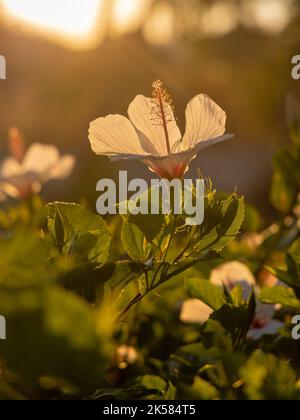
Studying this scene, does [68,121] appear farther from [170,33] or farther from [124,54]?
[170,33]

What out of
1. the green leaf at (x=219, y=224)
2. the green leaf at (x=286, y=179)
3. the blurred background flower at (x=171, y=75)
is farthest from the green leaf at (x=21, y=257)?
the blurred background flower at (x=171, y=75)

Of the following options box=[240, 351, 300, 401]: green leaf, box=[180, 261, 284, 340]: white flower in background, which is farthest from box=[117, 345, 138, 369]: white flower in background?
box=[240, 351, 300, 401]: green leaf

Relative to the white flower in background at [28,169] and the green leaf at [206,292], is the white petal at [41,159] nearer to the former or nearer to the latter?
the white flower in background at [28,169]

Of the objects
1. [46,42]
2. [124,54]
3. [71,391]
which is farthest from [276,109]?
[71,391]

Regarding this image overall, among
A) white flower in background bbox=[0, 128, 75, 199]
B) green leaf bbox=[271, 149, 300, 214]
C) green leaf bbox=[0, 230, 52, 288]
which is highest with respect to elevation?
white flower in background bbox=[0, 128, 75, 199]

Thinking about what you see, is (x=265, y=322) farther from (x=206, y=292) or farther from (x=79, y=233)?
(x=79, y=233)

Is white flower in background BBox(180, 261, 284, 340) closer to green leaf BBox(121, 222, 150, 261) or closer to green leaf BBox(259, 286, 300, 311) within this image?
green leaf BBox(259, 286, 300, 311)
